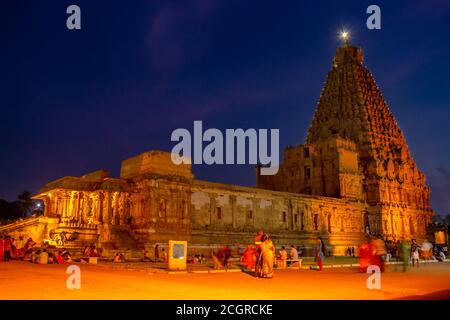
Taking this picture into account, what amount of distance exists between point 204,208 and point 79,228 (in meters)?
12.0

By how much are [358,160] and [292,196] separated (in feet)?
62.3

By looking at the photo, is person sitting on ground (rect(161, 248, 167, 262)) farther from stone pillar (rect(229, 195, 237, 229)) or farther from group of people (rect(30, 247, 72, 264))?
stone pillar (rect(229, 195, 237, 229))

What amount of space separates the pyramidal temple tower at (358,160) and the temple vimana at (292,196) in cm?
16

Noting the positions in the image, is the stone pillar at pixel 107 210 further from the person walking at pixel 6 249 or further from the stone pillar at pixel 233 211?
the stone pillar at pixel 233 211

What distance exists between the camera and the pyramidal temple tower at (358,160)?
192 ft

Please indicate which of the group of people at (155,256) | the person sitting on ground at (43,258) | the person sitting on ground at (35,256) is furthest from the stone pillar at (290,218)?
the person sitting on ground at (43,258)

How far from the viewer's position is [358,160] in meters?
63.8

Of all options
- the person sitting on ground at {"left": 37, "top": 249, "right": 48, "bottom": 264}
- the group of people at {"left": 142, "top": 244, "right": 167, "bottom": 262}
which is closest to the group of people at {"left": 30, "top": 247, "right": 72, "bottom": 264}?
the person sitting on ground at {"left": 37, "top": 249, "right": 48, "bottom": 264}

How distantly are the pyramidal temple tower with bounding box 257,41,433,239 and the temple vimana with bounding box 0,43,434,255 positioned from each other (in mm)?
161

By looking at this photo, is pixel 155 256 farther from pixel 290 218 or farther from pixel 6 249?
pixel 290 218

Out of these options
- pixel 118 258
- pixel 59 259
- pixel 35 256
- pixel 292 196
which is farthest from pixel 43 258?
pixel 292 196

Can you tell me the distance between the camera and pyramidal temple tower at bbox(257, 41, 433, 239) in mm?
58438

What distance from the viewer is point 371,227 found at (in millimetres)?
59250
